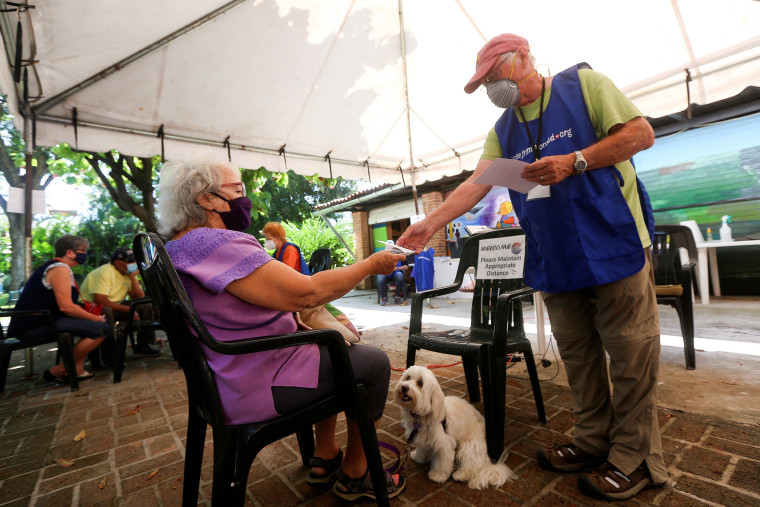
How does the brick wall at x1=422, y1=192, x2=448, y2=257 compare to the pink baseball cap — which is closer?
the pink baseball cap

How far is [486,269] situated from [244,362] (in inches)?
88.3

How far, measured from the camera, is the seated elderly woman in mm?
1299

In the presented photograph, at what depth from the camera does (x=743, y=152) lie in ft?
21.9

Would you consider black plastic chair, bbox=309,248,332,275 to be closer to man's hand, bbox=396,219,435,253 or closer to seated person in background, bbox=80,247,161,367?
seated person in background, bbox=80,247,161,367

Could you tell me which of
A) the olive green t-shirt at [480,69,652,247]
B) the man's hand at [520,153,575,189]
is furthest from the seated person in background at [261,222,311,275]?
the olive green t-shirt at [480,69,652,247]

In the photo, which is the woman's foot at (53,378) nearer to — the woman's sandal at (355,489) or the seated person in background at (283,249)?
the seated person in background at (283,249)

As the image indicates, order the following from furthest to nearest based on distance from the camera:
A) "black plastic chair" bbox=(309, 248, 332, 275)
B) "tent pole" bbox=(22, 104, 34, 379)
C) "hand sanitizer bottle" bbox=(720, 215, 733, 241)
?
"hand sanitizer bottle" bbox=(720, 215, 733, 241) → "black plastic chair" bbox=(309, 248, 332, 275) → "tent pole" bbox=(22, 104, 34, 379)

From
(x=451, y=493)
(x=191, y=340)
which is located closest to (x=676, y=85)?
(x=451, y=493)

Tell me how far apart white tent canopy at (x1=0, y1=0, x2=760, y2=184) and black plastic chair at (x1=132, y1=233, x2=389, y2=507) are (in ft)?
9.81

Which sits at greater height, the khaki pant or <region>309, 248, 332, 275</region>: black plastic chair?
<region>309, 248, 332, 275</region>: black plastic chair

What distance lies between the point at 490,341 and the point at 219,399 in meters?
1.66

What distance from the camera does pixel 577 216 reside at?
1723mm

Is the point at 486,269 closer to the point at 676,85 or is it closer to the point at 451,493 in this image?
the point at 451,493

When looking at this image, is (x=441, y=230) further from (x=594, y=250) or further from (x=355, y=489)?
(x=355, y=489)
